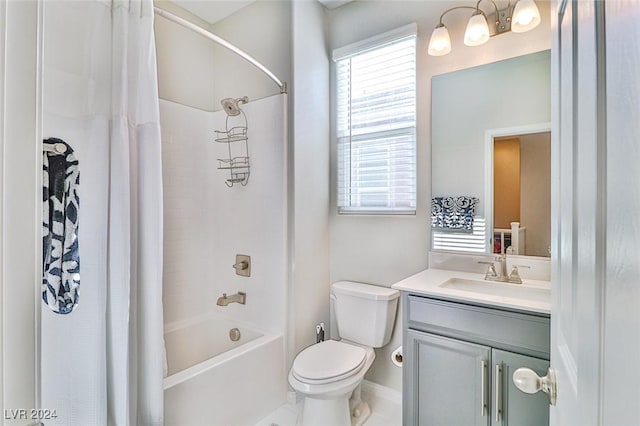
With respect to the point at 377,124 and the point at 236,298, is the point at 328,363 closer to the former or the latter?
the point at 236,298

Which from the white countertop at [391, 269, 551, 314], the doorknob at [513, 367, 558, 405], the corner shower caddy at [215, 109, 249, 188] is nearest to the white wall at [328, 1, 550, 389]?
the white countertop at [391, 269, 551, 314]

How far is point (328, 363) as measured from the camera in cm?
174

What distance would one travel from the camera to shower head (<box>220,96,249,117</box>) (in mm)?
2299

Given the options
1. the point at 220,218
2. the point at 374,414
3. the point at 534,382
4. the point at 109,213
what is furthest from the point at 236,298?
the point at 534,382

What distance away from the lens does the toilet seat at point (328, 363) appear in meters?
1.63

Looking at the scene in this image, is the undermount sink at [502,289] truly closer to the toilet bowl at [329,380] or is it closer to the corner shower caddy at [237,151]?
the toilet bowl at [329,380]

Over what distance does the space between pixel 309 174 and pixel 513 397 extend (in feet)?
5.35

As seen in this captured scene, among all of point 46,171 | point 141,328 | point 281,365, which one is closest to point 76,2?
point 46,171

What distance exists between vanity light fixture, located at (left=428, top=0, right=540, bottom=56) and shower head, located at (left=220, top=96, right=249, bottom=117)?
1296 millimetres

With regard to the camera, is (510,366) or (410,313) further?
(410,313)

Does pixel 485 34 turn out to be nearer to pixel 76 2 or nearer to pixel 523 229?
pixel 523 229

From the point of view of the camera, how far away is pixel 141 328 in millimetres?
1295

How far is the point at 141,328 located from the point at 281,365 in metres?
1.09

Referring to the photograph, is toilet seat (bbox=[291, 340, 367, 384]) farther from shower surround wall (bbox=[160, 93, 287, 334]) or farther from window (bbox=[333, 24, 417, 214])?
window (bbox=[333, 24, 417, 214])
